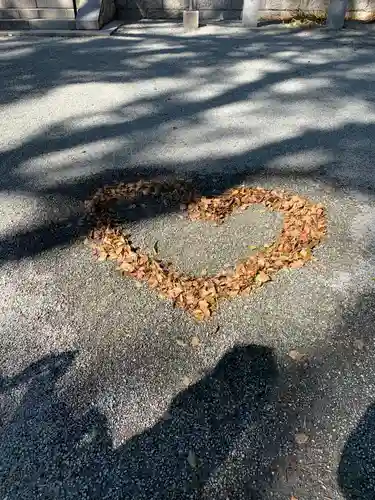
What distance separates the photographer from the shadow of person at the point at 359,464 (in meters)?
1.83

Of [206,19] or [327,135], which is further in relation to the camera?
[206,19]

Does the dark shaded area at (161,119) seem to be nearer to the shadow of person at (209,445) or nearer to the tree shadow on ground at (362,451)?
the shadow of person at (209,445)

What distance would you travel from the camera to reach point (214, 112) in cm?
591

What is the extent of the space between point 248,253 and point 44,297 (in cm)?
157

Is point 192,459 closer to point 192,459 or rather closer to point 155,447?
point 192,459

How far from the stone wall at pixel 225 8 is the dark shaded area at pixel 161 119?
5.27 ft

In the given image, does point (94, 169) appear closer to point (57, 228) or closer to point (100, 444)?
point (57, 228)

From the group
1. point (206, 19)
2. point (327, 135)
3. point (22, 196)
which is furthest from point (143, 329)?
point (206, 19)

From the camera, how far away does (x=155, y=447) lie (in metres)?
2.00

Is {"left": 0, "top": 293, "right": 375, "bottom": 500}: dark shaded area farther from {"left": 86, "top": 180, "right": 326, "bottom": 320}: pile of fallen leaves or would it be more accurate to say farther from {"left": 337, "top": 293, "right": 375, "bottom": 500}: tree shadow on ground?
{"left": 86, "top": 180, "right": 326, "bottom": 320}: pile of fallen leaves

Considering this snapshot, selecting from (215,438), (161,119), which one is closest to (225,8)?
(161,119)

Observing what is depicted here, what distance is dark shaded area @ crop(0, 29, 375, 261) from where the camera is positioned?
411cm

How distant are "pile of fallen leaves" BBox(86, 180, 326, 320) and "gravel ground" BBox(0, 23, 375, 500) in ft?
0.33

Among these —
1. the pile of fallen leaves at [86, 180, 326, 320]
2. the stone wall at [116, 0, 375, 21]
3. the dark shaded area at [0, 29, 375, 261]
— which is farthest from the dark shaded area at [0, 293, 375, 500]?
the stone wall at [116, 0, 375, 21]
